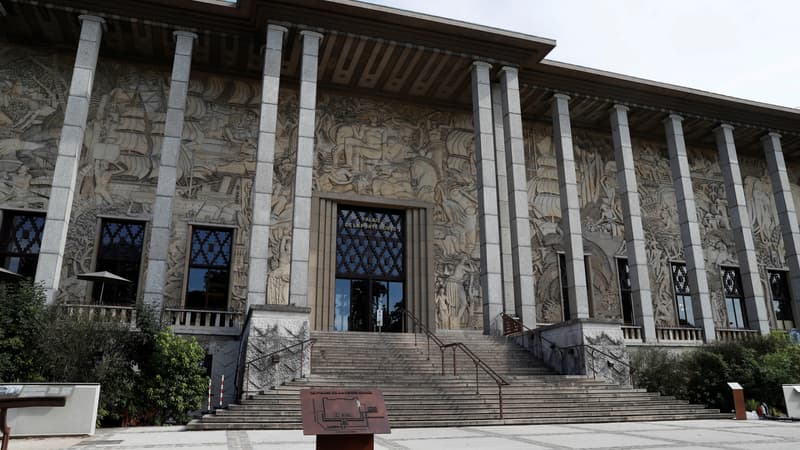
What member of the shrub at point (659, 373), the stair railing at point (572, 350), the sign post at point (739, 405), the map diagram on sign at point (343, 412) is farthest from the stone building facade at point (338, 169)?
the map diagram on sign at point (343, 412)

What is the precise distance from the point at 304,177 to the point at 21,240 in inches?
336

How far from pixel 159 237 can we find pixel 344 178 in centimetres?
664

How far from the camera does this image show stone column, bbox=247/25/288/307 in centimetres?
1424

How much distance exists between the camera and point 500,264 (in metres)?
16.9

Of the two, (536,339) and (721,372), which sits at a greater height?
(536,339)

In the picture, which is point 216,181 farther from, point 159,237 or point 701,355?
point 701,355

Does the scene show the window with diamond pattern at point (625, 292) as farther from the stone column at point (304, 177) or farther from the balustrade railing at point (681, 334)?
the stone column at point (304, 177)

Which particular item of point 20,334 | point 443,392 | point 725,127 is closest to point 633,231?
point 725,127

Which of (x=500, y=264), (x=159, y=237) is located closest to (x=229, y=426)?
(x=159, y=237)

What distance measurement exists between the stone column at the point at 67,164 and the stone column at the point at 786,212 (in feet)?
77.4

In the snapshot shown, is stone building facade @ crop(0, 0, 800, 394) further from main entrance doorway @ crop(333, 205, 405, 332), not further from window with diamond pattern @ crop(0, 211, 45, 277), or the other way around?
main entrance doorway @ crop(333, 205, 405, 332)

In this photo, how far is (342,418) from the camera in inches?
193

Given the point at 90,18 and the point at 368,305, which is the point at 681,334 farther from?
the point at 90,18

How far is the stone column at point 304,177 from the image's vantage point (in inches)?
567
